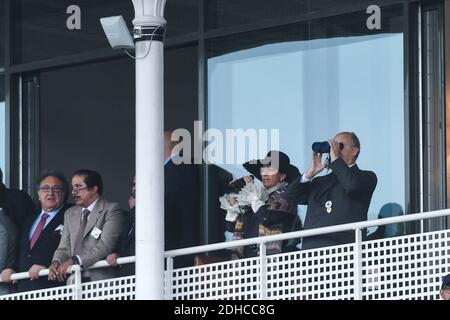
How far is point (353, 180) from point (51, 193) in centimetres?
290

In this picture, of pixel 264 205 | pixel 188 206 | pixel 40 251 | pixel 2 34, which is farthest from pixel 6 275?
pixel 2 34

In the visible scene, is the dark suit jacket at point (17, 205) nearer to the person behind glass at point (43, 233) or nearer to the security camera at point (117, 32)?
the person behind glass at point (43, 233)

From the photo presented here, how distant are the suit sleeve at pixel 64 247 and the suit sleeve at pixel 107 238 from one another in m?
0.45

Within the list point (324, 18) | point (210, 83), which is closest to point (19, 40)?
point (210, 83)

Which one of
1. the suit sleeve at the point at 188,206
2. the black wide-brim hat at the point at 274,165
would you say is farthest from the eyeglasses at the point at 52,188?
the black wide-brim hat at the point at 274,165

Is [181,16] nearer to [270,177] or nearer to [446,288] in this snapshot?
[270,177]

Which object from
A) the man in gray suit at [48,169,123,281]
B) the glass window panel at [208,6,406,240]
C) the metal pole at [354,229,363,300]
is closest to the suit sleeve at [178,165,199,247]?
the glass window panel at [208,6,406,240]

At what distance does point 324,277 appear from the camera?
9.90 m

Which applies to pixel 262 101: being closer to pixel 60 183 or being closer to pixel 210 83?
pixel 210 83

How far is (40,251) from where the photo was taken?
1168 cm

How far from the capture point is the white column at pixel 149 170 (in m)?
10.1

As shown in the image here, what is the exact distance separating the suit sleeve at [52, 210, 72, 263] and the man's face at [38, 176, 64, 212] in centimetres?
57

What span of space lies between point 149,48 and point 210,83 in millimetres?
2817

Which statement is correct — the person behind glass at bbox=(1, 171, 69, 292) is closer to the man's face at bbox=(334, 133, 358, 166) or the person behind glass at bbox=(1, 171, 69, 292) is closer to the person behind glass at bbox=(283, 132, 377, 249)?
the person behind glass at bbox=(283, 132, 377, 249)
